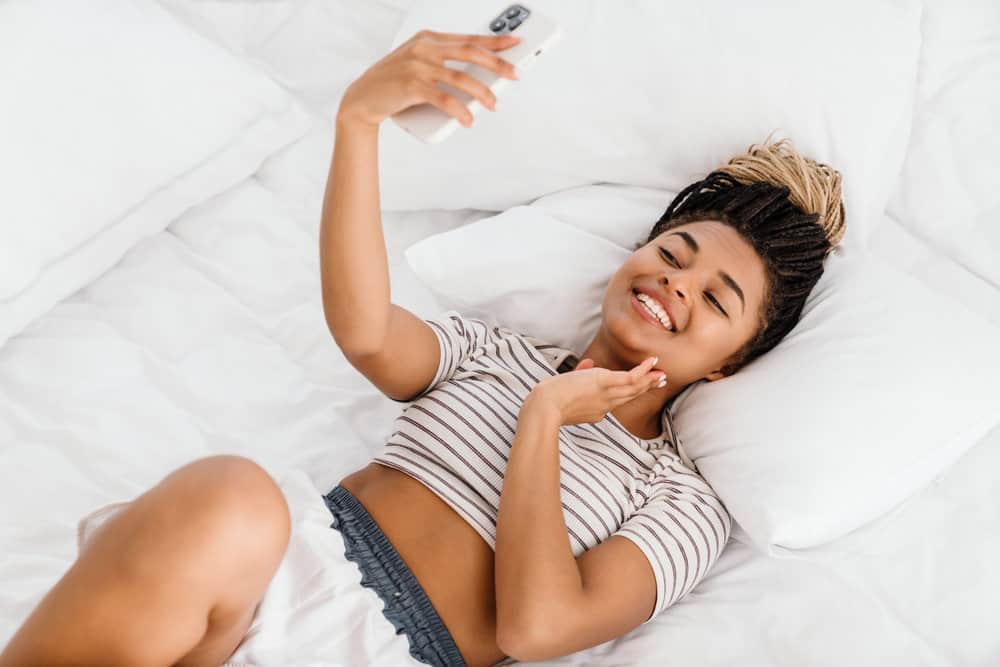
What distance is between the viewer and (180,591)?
795 millimetres

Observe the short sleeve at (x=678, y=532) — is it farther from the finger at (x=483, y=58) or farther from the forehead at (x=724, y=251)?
the finger at (x=483, y=58)

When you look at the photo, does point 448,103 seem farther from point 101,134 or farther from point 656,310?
point 101,134

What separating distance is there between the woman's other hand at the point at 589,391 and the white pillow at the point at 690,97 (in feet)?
1.33

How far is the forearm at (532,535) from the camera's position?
97 cm

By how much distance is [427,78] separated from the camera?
2.98 ft

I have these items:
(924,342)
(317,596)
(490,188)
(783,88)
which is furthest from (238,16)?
(924,342)

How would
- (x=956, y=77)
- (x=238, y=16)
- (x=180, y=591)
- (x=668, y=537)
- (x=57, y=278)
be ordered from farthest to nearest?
(x=238, y=16) < (x=956, y=77) < (x=57, y=278) < (x=668, y=537) < (x=180, y=591)

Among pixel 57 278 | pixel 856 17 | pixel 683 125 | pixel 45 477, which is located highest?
pixel 856 17

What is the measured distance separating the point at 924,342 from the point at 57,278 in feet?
3.78

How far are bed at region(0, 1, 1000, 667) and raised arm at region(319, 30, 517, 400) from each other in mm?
196

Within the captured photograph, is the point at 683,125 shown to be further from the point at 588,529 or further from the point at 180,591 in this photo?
the point at 180,591

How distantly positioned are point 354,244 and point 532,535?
360mm

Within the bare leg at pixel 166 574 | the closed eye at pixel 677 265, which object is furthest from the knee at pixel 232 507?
the closed eye at pixel 677 265

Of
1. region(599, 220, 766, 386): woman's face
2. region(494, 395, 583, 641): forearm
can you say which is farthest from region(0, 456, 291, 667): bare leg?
region(599, 220, 766, 386): woman's face
